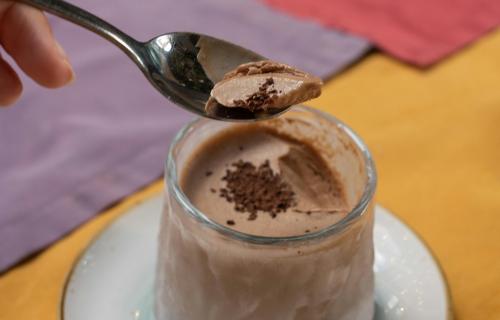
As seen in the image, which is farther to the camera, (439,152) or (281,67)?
(439,152)

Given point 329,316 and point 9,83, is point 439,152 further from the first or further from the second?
point 9,83

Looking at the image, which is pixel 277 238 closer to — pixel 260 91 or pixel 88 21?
pixel 260 91

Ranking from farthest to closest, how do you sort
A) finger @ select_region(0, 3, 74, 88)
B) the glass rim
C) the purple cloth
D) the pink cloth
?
→ the pink cloth
the purple cloth
finger @ select_region(0, 3, 74, 88)
the glass rim

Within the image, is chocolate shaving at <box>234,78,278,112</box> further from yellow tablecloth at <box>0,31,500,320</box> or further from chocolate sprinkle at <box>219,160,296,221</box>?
yellow tablecloth at <box>0,31,500,320</box>

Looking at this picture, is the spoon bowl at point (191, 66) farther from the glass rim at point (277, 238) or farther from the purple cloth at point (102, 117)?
the purple cloth at point (102, 117)

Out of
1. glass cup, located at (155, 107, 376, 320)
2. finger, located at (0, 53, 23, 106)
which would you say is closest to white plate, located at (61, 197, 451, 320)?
glass cup, located at (155, 107, 376, 320)

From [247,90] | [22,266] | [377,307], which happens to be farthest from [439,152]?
[22,266]

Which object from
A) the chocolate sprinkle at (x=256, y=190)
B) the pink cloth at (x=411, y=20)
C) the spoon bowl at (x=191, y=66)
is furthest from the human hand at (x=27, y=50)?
the pink cloth at (x=411, y=20)

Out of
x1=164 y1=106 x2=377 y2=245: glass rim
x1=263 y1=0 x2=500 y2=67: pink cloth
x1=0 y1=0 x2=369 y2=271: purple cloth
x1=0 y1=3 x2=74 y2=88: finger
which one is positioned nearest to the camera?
x1=164 y1=106 x2=377 y2=245: glass rim
